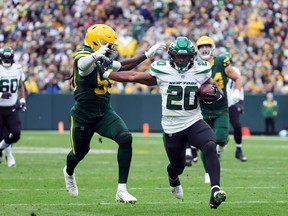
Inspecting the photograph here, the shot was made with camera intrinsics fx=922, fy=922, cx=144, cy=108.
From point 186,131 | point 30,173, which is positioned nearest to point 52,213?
point 186,131

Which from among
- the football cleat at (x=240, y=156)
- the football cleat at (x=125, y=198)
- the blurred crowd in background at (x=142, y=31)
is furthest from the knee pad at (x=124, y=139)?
the blurred crowd in background at (x=142, y=31)

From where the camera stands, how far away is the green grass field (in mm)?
8039

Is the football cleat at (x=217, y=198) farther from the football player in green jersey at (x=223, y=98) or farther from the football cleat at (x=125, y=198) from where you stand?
the football player in green jersey at (x=223, y=98)

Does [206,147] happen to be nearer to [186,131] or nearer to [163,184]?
[186,131]

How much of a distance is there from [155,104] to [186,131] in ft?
50.1

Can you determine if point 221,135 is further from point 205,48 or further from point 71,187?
point 71,187

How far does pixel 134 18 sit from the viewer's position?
2377cm

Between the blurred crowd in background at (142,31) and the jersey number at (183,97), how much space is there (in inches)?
569

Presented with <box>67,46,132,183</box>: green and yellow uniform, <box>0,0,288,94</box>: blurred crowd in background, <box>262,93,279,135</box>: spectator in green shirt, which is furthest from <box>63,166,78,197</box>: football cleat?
<box>262,93,279,135</box>: spectator in green shirt

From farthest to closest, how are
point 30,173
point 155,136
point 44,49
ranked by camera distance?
point 44,49 < point 155,136 < point 30,173

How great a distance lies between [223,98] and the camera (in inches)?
446

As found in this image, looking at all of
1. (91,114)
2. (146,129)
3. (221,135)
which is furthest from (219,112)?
(146,129)

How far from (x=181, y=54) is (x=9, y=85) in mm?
5309

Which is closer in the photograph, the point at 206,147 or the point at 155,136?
the point at 206,147
